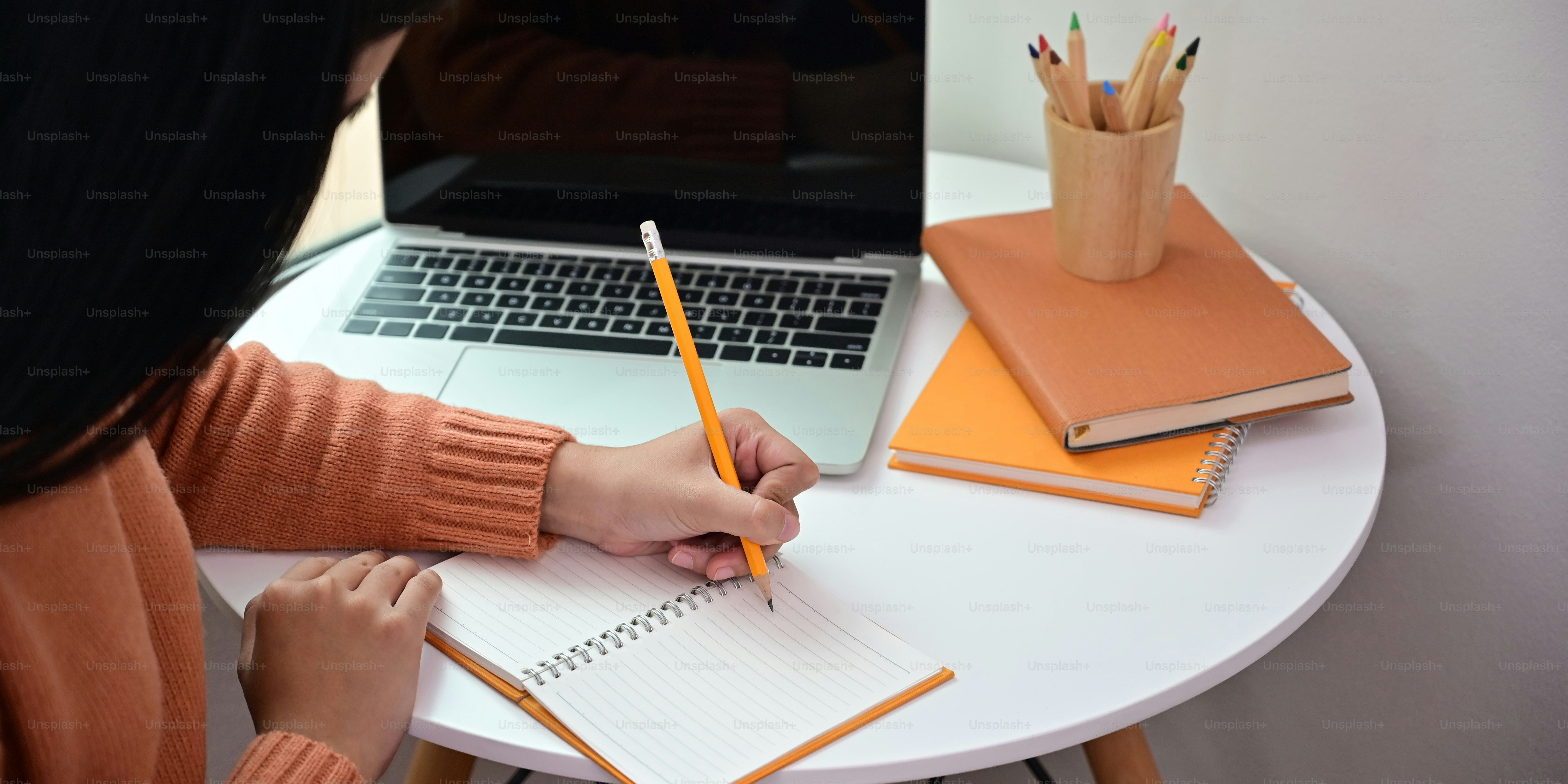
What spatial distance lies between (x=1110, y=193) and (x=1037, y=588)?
357 millimetres

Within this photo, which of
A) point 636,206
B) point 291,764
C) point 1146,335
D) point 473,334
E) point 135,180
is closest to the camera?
point 135,180

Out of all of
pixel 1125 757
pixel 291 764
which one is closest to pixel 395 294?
pixel 291 764

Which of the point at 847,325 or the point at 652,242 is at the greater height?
the point at 652,242

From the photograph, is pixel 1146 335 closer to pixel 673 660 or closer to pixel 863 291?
pixel 863 291

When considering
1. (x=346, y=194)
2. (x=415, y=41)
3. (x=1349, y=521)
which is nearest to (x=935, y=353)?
(x=1349, y=521)

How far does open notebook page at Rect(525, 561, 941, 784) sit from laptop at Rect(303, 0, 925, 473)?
0.79 feet

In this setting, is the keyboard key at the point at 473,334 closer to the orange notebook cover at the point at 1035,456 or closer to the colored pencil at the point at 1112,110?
the orange notebook cover at the point at 1035,456

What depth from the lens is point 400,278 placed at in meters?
1.06

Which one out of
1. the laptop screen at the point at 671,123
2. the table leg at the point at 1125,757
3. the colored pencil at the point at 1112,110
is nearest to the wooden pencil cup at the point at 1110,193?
the colored pencil at the point at 1112,110

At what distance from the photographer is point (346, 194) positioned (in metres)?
1.40

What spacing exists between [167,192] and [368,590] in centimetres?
30

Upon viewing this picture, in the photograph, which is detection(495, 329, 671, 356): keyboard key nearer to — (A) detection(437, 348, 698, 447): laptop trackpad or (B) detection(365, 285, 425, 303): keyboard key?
(A) detection(437, 348, 698, 447): laptop trackpad

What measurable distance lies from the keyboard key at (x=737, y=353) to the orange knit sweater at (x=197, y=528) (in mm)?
190

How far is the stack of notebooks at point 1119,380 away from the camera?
0.78 meters
